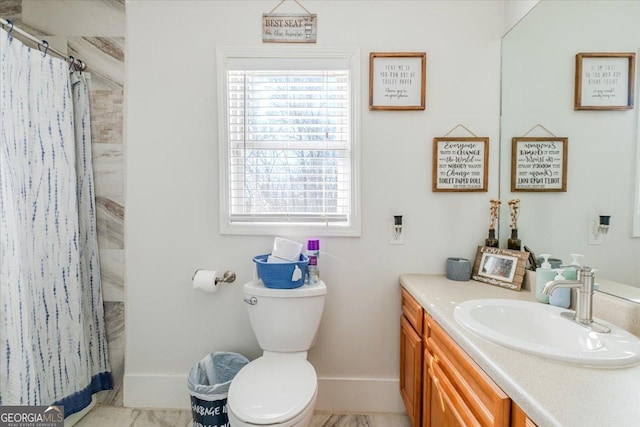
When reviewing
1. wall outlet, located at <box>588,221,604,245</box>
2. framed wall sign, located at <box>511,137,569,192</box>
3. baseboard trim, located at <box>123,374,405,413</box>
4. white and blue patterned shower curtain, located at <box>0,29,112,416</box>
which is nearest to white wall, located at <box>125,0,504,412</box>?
baseboard trim, located at <box>123,374,405,413</box>

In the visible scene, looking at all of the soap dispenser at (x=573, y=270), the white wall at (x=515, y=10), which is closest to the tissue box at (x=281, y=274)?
the soap dispenser at (x=573, y=270)

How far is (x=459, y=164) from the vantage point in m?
1.70

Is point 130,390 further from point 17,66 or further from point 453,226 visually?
point 453,226

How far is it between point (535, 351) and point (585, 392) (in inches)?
6.2

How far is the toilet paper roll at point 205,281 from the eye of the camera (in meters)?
1.66

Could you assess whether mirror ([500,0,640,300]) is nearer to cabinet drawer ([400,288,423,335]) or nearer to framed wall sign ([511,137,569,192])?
framed wall sign ([511,137,569,192])

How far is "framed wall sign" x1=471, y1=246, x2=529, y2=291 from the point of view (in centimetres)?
147

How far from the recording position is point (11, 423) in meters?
1.24

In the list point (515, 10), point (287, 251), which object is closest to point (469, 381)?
point (287, 251)

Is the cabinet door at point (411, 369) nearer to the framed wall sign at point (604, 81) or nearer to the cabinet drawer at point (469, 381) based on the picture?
the cabinet drawer at point (469, 381)

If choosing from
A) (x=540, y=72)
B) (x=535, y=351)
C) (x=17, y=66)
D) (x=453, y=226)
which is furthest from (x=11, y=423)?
(x=540, y=72)

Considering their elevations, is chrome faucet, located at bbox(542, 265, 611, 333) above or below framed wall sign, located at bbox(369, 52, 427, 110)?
below

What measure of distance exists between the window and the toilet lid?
707 mm

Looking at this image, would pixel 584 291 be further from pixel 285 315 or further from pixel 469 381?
pixel 285 315
